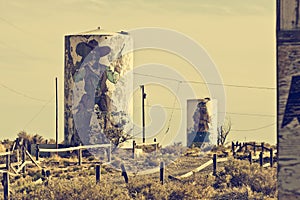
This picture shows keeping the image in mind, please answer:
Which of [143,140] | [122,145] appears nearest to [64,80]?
[122,145]

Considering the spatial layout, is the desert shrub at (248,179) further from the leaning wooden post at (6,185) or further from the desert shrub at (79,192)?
the leaning wooden post at (6,185)

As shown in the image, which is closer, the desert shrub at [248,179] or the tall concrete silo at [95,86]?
the desert shrub at [248,179]

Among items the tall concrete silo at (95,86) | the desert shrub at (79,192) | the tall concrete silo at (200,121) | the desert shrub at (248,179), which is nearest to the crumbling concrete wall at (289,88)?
the desert shrub at (79,192)

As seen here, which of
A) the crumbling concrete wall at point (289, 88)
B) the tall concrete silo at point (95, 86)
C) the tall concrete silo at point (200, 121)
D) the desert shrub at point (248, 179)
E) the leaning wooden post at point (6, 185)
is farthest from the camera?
the tall concrete silo at point (200, 121)

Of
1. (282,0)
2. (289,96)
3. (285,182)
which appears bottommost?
(285,182)

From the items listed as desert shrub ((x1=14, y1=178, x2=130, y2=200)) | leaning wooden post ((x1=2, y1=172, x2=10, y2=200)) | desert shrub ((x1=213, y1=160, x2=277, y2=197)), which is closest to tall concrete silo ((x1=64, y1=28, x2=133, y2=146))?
desert shrub ((x1=213, y1=160, x2=277, y2=197))

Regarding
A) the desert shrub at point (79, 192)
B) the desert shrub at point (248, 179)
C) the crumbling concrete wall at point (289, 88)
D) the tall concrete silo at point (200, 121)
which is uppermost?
the crumbling concrete wall at point (289, 88)

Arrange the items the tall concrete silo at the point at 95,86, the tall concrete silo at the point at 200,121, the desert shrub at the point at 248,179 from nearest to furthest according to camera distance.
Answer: the desert shrub at the point at 248,179, the tall concrete silo at the point at 95,86, the tall concrete silo at the point at 200,121

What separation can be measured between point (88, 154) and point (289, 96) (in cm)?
4391

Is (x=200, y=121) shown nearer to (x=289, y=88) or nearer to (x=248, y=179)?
(x=248, y=179)

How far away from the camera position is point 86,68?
47.7 meters

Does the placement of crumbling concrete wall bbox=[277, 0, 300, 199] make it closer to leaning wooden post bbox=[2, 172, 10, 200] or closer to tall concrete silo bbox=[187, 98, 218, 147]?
leaning wooden post bbox=[2, 172, 10, 200]

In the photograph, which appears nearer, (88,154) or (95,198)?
(95,198)

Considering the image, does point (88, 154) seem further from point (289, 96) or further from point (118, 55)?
point (289, 96)
